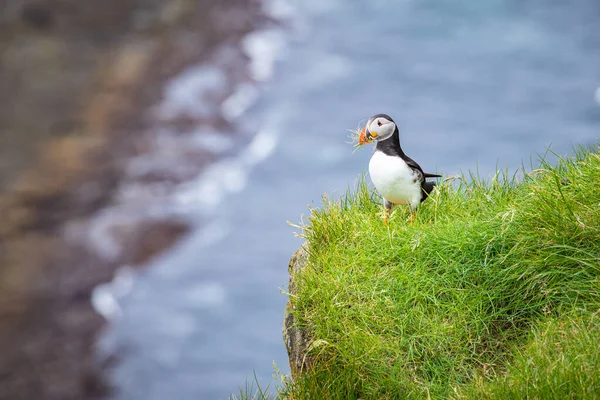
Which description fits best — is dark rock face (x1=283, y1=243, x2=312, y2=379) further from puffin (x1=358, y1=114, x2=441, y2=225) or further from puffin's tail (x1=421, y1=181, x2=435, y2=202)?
puffin's tail (x1=421, y1=181, x2=435, y2=202)

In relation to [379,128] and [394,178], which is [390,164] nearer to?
[394,178]

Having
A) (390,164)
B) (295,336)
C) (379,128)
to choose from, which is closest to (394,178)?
(390,164)

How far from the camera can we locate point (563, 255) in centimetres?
360

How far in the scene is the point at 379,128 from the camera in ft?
14.1

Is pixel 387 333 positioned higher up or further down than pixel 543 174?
further down

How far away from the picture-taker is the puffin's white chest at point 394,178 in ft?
14.0

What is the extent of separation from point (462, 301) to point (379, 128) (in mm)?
1205

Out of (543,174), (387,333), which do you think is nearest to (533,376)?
(387,333)

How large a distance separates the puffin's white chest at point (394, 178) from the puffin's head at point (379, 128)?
0.10 meters

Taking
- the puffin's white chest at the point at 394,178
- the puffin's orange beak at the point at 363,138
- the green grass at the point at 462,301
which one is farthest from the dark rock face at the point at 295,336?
the puffin's orange beak at the point at 363,138

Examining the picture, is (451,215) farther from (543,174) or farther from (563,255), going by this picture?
(563,255)

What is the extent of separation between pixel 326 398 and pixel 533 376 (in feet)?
3.85

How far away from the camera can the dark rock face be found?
4.17 metres

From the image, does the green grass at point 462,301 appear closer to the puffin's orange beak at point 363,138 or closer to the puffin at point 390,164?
the puffin at point 390,164
